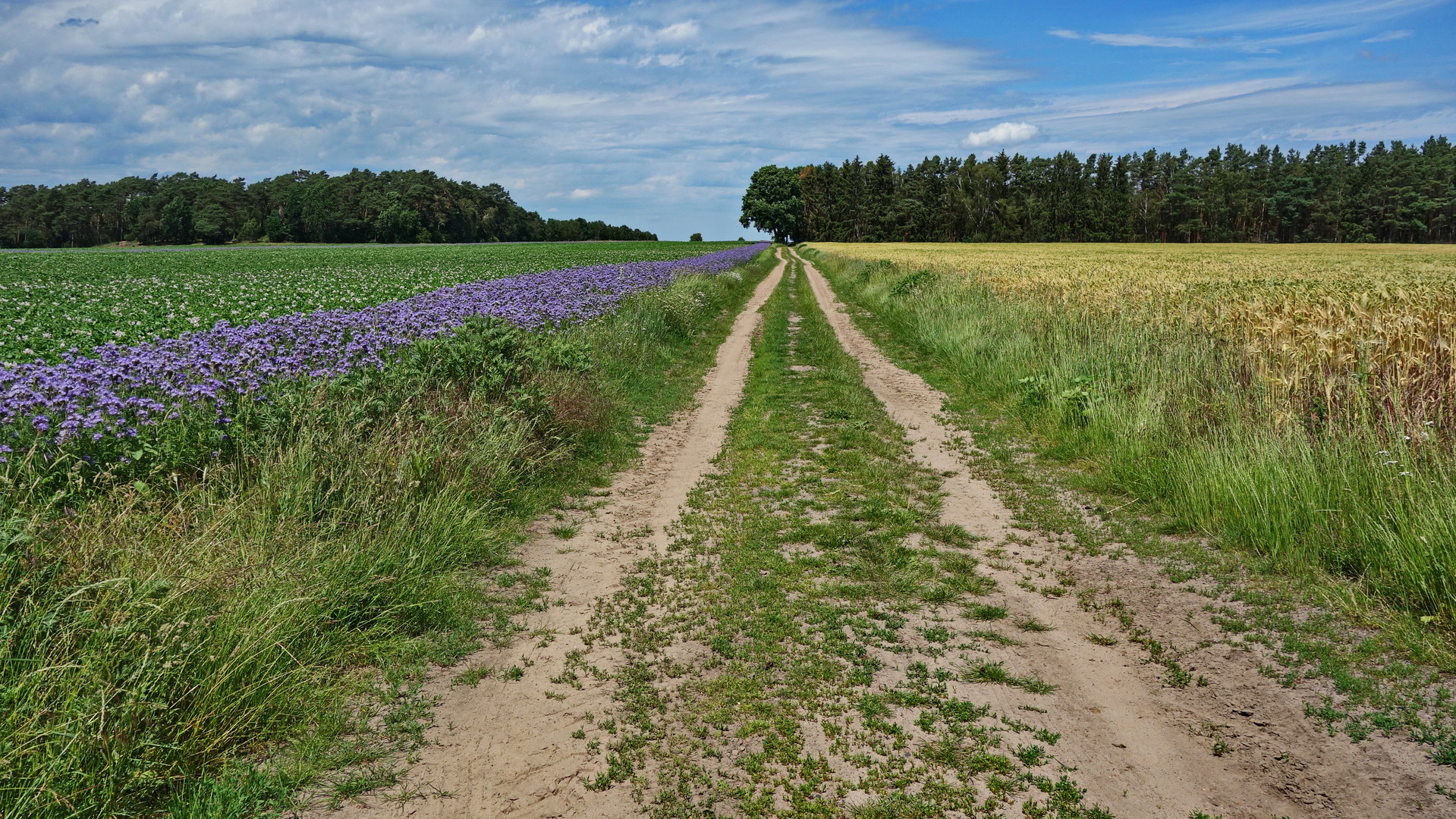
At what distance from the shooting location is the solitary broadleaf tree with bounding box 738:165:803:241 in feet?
401

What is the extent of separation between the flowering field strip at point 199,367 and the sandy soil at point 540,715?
2632mm

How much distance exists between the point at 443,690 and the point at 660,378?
31.0 feet

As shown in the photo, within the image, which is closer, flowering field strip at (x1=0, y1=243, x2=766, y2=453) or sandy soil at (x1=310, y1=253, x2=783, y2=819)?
sandy soil at (x1=310, y1=253, x2=783, y2=819)

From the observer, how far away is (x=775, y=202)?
12312cm

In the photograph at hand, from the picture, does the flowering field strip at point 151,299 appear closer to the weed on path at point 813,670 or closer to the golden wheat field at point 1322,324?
the weed on path at point 813,670

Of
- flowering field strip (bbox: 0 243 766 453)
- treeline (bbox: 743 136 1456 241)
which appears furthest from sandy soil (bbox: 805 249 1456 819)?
treeline (bbox: 743 136 1456 241)

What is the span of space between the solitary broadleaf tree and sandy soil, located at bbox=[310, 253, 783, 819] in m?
120

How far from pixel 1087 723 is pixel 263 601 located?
4.39 metres

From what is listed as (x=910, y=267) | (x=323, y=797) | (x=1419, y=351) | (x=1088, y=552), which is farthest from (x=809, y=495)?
(x=910, y=267)

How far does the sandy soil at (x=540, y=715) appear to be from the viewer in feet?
10.8

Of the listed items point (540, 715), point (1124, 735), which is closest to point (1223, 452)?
point (1124, 735)

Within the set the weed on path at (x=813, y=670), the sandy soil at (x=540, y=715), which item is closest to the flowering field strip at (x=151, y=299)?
the sandy soil at (x=540, y=715)

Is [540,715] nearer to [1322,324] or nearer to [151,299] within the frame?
[1322,324]

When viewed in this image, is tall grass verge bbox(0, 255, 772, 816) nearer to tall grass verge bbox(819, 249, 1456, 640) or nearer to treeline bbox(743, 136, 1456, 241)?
tall grass verge bbox(819, 249, 1456, 640)
